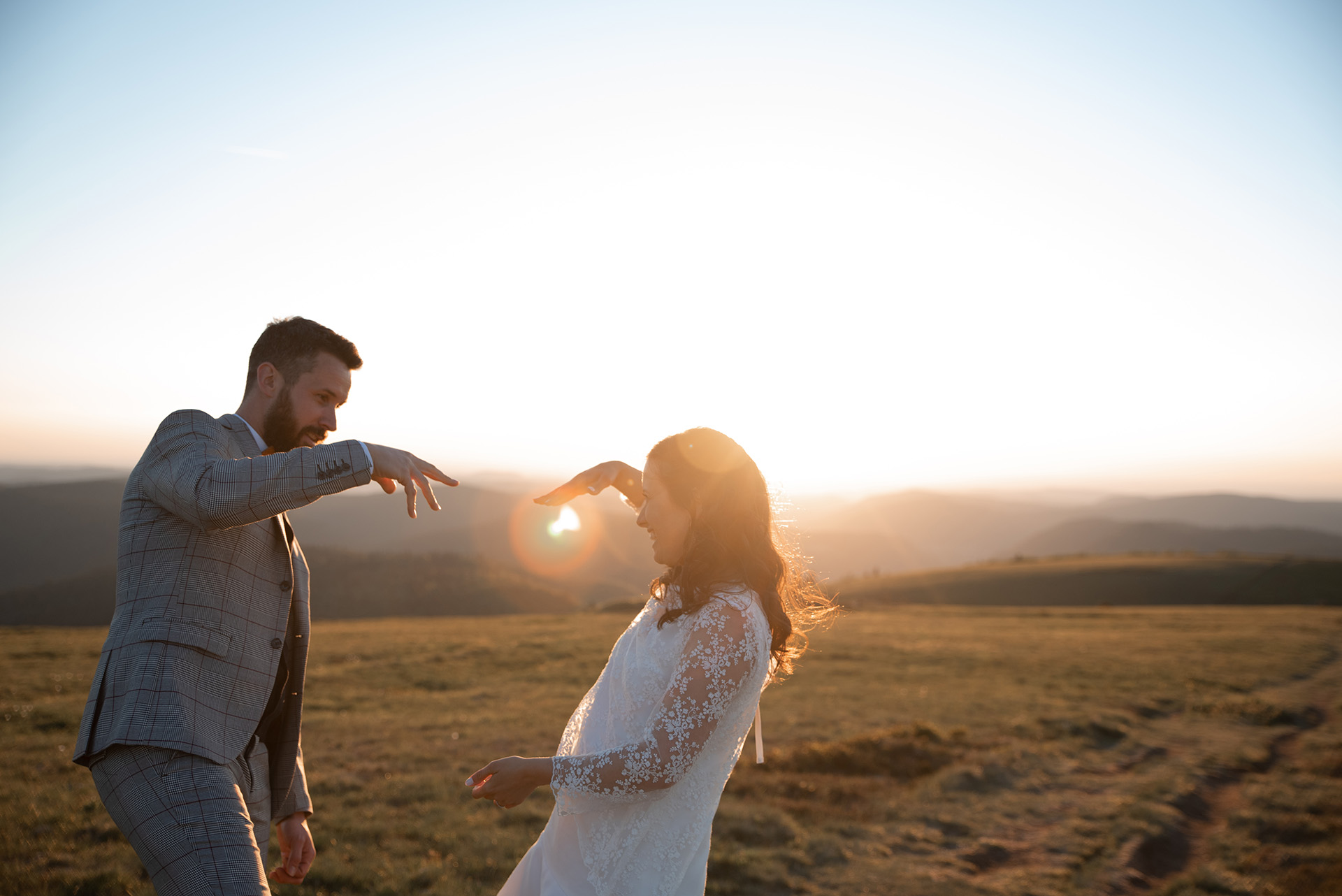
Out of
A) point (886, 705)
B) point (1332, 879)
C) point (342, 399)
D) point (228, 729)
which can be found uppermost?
point (342, 399)

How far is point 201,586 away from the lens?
109 inches

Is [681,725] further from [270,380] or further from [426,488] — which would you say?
[270,380]

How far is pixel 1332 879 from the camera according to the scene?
8.02m

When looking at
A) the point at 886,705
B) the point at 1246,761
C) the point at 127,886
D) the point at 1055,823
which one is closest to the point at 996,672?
the point at 886,705

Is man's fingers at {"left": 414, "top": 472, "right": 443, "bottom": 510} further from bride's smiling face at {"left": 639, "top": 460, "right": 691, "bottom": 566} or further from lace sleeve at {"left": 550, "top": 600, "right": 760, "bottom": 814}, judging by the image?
lace sleeve at {"left": 550, "top": 600, "right": 760, "bottom": 814}

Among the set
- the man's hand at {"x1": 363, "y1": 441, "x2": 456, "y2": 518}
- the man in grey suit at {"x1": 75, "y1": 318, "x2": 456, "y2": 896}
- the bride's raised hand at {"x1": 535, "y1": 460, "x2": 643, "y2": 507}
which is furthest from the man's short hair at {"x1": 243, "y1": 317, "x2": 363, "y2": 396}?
the bride's raised hand at {"x1": 535, "y1": 460, "x2": 643, "y2": 507}

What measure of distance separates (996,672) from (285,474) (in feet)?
83.2

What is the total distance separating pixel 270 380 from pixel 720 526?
203 cm

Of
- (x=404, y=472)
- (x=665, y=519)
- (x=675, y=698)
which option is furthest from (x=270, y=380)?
(x=675, y=698)

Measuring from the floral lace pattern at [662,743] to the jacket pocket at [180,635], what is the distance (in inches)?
53.4

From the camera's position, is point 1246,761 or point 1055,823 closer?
point 1055,823

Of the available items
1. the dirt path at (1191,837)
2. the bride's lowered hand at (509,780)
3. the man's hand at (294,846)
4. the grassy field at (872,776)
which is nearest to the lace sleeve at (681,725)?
the bride's lowered hand at (509,780)

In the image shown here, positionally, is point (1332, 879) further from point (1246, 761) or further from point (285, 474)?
point (285, 474)

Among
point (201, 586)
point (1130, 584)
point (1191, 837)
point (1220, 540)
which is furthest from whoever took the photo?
point (1220, 540)
